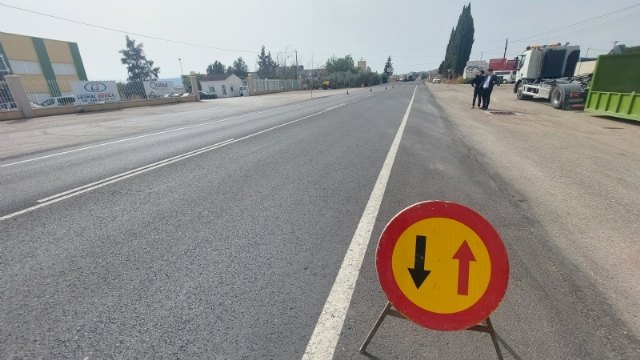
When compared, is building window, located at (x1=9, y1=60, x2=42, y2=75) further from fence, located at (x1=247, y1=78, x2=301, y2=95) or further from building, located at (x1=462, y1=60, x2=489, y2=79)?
building, located at (x1=462, y1=60, x2=489, y2=79)

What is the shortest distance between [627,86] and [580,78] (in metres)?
7.26

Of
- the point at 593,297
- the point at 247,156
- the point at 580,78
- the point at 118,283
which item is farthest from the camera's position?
the point at 580,78

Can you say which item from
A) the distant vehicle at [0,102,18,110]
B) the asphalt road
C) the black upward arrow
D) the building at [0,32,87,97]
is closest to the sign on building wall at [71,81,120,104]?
the distant vehicle at [0,102,18,110]

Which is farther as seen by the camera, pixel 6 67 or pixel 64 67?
pixel 64 67

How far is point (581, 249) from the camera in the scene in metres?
3.14

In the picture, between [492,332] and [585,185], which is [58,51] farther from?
[492,332]

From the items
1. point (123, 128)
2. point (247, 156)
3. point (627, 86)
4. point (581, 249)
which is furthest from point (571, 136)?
point (123, 128)

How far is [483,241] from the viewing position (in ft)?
5.62

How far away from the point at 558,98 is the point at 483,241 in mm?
18706

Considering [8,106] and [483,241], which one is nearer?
[483,241]

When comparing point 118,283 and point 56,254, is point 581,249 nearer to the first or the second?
point 118,283

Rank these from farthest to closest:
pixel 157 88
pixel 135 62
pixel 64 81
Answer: pixel 135 62 < pixel 64 81 < pixel 157 88

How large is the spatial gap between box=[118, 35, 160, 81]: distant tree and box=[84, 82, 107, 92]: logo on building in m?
68.7

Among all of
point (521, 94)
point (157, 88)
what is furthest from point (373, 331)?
point (157, 88)
